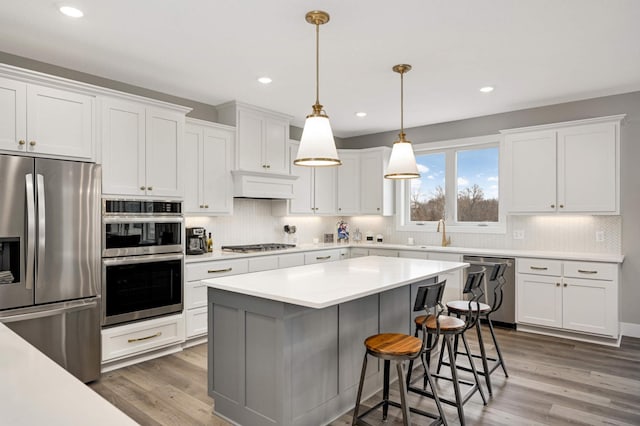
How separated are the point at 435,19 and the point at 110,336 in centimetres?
354

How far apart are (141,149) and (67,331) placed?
1633mm

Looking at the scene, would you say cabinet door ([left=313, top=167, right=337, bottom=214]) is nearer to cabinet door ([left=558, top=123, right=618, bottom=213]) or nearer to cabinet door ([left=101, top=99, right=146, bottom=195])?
cabinet door ([left=101, top=99, right=146, bottom=195])

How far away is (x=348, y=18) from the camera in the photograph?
8.82 ft

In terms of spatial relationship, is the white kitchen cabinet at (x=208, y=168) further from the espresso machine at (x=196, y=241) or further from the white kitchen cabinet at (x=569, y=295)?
the white kitchen cabinet at (x=569, y=295)

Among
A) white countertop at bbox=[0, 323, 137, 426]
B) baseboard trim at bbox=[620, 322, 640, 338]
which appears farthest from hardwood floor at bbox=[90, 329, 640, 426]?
white countertop at bbox=[0, 323, 137, 426]

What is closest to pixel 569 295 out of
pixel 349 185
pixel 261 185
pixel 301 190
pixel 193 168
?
pixel 349 185

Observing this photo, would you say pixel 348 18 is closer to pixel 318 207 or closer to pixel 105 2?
pixel 105 2

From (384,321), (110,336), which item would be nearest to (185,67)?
(110,336)

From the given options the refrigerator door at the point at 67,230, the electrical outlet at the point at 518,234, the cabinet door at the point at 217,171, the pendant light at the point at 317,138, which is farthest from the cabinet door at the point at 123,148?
the electrical outlet at the point at 518,234

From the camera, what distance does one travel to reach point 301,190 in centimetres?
571

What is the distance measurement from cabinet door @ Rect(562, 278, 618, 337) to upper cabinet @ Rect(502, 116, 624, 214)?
796 millimetres

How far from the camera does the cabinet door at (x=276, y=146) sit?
5.02 meters

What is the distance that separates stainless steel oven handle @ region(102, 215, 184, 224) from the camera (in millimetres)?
3350

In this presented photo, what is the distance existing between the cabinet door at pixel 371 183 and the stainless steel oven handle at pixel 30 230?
4234mm
